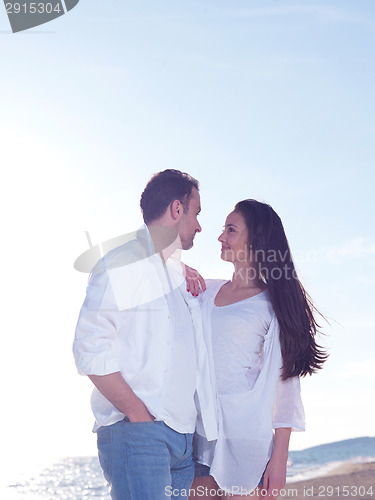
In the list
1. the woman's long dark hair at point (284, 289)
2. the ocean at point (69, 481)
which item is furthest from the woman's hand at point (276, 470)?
the ocean at point (69, 481)

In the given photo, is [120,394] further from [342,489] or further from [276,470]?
[342,489]

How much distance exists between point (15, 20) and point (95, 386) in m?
2.90

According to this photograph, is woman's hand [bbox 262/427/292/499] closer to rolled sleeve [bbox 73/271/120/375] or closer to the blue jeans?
the blue jeans

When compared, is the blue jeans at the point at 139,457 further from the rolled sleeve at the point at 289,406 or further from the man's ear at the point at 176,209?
the man's ear at the point at 176,209

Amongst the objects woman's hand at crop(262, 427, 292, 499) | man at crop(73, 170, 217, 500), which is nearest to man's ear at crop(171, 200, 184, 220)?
man at crop(73, 170, 217, 500)

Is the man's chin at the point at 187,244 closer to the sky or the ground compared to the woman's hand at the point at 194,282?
closer to the sky

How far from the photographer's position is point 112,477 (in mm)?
2555

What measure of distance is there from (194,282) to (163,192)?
61cm

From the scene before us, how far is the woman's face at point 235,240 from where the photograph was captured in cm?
364

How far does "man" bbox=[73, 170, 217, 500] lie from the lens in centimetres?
253

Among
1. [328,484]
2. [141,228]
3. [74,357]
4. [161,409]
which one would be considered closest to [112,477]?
[161,409]

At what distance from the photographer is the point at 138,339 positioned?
2.66m

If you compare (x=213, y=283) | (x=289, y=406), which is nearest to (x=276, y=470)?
(x=289, y=406)

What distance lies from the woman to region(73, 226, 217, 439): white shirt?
40 cm
